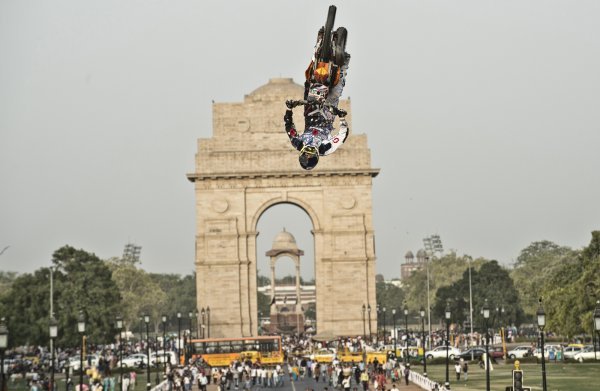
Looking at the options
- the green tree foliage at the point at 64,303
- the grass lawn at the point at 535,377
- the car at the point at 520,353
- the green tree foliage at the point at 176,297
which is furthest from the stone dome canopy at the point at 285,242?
the grass lawn at the point at 535,377

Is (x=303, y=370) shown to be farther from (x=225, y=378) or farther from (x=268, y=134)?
(x=268, y=134)

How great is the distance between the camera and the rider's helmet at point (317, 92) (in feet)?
45.4

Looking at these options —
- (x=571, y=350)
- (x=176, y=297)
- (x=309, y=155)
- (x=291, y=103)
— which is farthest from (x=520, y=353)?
(x=176, y=297)

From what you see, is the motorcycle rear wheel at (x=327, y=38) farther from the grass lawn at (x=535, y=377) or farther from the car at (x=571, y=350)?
the car at (x=571, y=350)

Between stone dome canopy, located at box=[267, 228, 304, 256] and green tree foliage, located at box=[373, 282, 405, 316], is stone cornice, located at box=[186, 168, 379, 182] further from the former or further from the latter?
green tree foliage, located at box=[373, 282, 405, 316]

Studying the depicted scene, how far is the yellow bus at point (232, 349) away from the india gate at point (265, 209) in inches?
527

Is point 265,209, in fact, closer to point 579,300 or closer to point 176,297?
point 579,300

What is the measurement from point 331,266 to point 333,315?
3833 millimetres

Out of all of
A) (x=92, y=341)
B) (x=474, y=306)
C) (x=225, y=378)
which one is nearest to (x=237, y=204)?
(x=92, y=341)

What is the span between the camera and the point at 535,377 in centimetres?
4825

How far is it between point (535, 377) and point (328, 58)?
37.3m

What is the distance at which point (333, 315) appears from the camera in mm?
85125

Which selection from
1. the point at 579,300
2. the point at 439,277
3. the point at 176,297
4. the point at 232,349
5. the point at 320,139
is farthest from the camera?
the point at 176,297

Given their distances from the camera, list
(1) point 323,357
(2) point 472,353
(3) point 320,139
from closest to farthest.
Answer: (3) point 320,139
(1) point 323,357
(2) point 472,353
